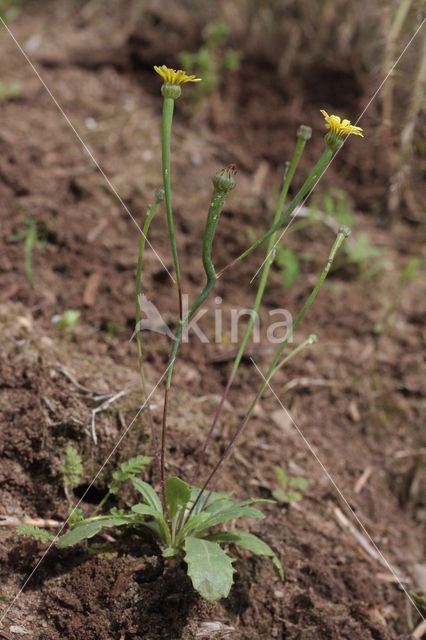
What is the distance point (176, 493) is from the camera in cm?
150

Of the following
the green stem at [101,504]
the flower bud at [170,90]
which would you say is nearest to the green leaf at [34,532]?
the green stem at [101,504]

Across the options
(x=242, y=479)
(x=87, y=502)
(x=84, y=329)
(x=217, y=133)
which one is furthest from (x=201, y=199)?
(x=87, y=502)

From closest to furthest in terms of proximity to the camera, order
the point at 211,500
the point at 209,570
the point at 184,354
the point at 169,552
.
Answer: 1. the point at 209,570
2. the point at 169,552
3. the point at 211,500
4. the point at 184,354

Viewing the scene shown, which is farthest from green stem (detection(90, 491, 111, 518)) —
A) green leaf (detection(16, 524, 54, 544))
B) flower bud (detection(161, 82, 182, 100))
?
flower bud (detection(161, 82, 182, 100))

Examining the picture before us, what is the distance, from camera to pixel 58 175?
2.84 meters

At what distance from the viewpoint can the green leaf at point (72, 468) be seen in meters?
1.72

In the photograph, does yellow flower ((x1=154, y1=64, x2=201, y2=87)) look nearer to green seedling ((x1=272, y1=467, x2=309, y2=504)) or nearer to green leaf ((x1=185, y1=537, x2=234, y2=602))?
green leaf ((x1=185, y1=537, x2=234, y2=602))

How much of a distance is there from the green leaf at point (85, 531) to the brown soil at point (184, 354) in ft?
0.38

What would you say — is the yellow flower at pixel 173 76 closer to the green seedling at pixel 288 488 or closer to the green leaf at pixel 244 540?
the green leaf at pixel 244 540

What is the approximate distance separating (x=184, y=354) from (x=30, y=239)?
2.45 ft

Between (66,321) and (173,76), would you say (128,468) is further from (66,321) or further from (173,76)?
(173,76)

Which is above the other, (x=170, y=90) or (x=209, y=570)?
(x=170, y=90)

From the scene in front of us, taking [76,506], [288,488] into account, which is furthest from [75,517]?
[288,488]

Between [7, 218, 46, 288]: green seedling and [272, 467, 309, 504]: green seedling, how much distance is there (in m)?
1.15
